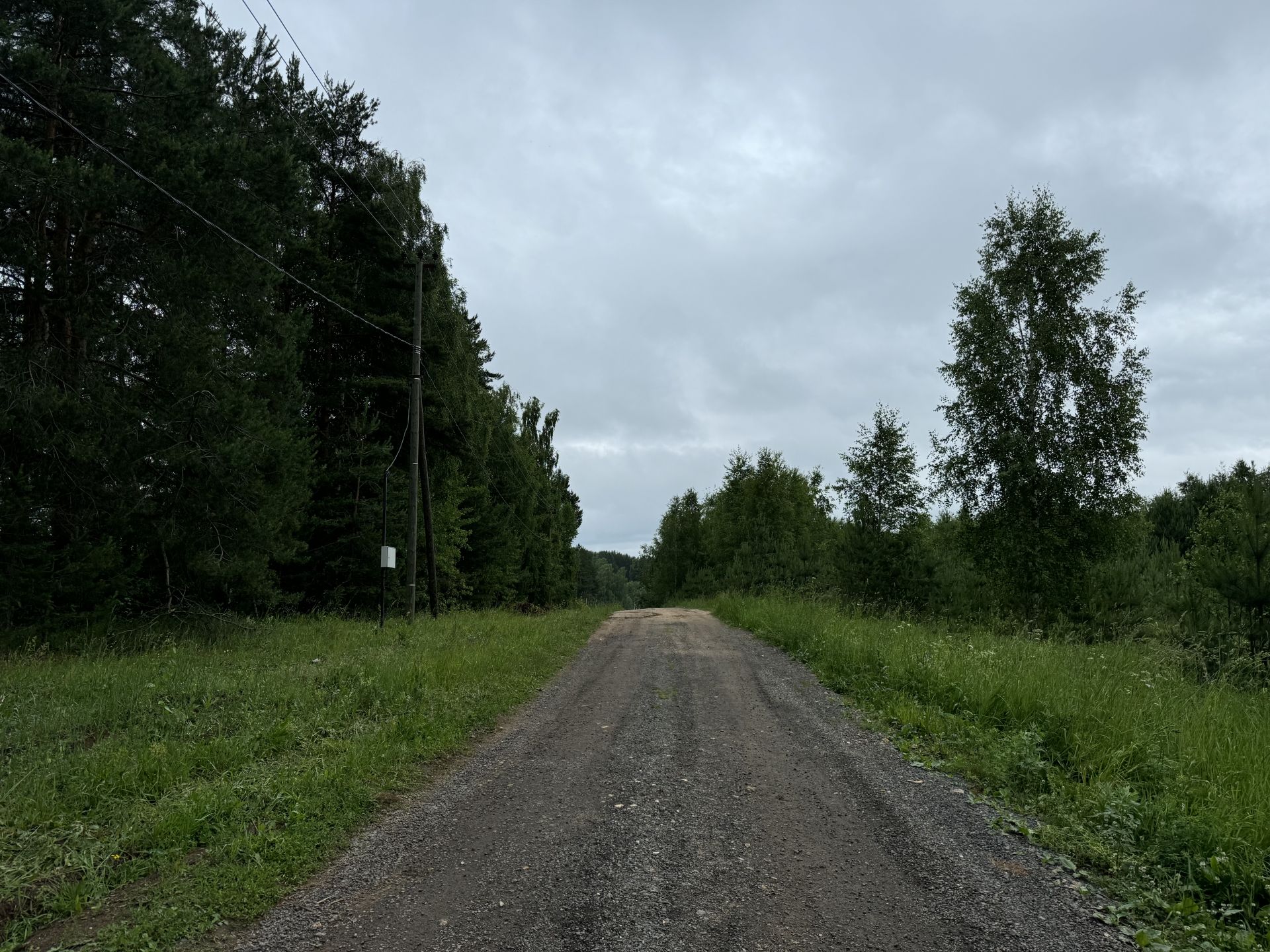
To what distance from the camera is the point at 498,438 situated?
3344cm

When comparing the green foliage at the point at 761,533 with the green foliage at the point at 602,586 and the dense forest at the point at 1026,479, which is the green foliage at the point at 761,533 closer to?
the dense forest at the point at 1026,479

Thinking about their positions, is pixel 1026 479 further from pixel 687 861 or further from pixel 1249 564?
pixel 687 861

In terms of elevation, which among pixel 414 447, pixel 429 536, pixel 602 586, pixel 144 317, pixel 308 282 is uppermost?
pixel 308 282

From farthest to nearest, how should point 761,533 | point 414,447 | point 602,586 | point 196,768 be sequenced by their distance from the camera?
point 602,586 → point 761,533 → point 414,447 → point 196,768

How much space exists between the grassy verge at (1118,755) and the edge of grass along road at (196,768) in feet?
15.4

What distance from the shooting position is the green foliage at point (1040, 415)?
59.2ft

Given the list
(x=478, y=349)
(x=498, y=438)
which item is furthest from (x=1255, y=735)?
(x=478, y=349)

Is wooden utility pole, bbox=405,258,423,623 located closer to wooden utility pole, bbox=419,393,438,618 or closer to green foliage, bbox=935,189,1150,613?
wooden utility pole, bbox=419,393,438,618

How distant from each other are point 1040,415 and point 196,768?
21.3 m

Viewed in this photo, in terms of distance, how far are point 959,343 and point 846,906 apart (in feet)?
66.7

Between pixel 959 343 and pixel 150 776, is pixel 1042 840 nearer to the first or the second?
pixel 150 776

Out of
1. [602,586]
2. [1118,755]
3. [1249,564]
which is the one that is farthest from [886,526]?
[602,586]

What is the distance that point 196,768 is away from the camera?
524cm

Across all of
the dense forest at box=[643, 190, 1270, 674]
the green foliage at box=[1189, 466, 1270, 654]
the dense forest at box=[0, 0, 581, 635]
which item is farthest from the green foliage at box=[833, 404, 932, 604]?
the dense forest at box=[0, 0, 581, 635]
